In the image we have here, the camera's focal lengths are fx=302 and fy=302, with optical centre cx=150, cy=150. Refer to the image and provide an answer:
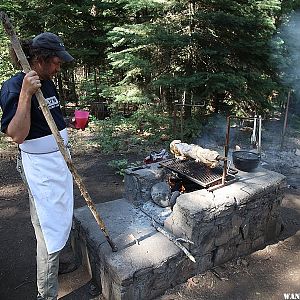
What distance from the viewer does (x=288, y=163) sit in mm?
6359

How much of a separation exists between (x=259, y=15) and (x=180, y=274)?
5715 mm

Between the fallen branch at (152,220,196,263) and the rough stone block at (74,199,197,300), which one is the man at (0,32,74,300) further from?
the fallen branch at (152,220,196,263)

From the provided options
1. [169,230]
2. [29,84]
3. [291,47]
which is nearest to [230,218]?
[169,230]

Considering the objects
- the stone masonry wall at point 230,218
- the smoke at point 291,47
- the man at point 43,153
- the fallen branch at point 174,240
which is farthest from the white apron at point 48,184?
the smoke at point 291,47

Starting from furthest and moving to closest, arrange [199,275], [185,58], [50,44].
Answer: [185,58]
[199,275]
[50,44]

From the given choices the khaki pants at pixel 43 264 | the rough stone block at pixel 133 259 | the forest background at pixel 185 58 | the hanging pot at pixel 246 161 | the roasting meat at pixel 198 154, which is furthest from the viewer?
the forest background at pixel 185 58

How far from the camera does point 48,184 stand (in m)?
2.46

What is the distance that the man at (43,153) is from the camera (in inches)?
85.4

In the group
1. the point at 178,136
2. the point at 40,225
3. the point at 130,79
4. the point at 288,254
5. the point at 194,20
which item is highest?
the point at 194,20

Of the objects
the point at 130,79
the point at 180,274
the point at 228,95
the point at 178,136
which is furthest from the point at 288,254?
the point at 130,79

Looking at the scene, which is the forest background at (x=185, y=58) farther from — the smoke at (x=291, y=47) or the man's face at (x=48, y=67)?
the man's face at (x=48, y=67)

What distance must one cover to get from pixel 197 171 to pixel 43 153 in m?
2.11

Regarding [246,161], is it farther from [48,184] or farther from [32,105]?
[32,105]

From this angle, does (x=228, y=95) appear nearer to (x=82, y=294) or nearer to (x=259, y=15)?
(x=259, y=15)
